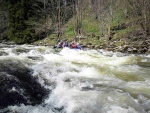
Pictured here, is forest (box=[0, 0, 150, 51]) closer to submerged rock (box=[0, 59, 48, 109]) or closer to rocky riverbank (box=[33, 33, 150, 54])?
rocky riverbank (box=[33, 33, 150, 54])

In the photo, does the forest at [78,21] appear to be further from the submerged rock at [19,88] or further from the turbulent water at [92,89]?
the submerged rock at [19,88]

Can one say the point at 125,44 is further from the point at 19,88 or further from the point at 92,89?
the point at 19,88

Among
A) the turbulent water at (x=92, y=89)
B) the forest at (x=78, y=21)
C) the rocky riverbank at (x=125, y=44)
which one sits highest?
the forest at (x=78, y=21)

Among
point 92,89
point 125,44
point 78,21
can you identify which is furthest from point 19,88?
point 78,21

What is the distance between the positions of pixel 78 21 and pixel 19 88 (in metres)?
23.2

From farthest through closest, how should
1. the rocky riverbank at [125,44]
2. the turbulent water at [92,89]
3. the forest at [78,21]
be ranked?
the forest at [78,21]
the rocky riverbank at [125,44]
the turbulent water at [92,89]

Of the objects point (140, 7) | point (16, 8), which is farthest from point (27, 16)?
point (140, 7)

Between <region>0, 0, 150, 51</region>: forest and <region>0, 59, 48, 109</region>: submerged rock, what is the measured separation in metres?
12.9

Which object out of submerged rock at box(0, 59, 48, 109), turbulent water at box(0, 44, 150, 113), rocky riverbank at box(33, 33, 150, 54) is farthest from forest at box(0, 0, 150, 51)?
submerged rock at box(0, 59, 48, 109)

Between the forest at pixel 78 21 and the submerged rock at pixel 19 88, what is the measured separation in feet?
42.4

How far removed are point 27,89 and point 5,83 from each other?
0.90 metres

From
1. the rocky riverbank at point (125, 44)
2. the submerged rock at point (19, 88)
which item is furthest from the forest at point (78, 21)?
the submerged rock at point (19, 88)

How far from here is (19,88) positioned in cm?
849

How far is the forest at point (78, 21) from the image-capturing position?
2305cm
